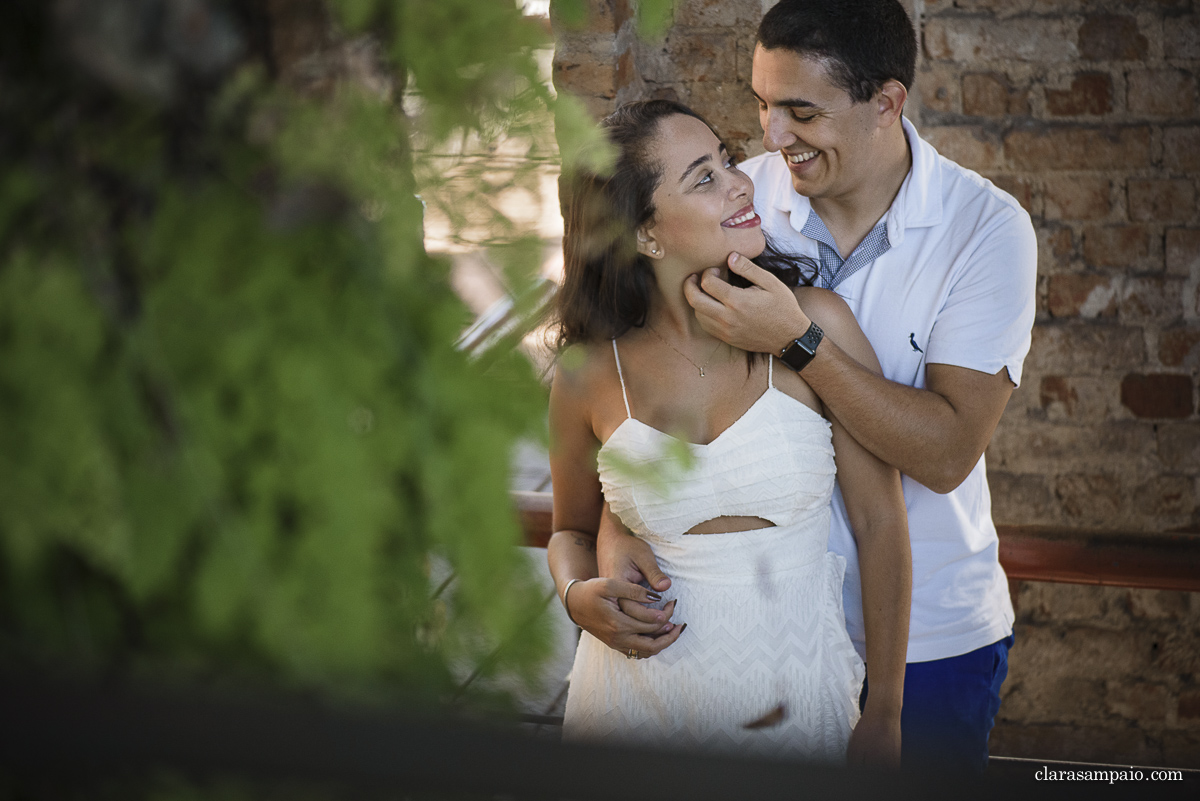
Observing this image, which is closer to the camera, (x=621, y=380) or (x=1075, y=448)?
(x=621, y=380)

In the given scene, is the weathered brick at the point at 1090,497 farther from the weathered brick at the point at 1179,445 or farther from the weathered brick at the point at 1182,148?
the weathered brick at the point at 1182,148

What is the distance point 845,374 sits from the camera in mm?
1433

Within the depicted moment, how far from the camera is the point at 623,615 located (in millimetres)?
1419

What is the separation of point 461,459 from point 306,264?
0.13m

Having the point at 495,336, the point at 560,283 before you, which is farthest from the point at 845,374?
the point at 495,336

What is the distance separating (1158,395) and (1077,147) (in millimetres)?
618

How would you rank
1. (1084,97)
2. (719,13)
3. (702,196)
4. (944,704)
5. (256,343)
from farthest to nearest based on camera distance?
1. (1084,97)
2. (719,13)
3. (944,704)
4. (702,196)
5. (256,343)

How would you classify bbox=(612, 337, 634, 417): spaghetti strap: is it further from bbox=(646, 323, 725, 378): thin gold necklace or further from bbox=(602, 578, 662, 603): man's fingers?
bbox=(602, 578, 662, 603): man's fingers

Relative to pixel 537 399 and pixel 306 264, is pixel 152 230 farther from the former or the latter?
pixel 537 399

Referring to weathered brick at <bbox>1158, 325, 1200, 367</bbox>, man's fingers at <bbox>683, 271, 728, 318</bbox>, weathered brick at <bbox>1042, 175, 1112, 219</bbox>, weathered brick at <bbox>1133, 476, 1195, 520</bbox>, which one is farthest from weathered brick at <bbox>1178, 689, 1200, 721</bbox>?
man's fingers at <bbox>683, 271, 728, 318</bbox>

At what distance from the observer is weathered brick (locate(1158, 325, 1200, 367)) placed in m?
2.14

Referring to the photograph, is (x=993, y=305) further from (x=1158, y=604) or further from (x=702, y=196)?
(x=1158, y=604)

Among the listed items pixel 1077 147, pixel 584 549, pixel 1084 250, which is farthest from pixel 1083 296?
pixel 584 549

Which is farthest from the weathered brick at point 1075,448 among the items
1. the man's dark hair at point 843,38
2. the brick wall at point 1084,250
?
the man's dark hair at point 843,38
